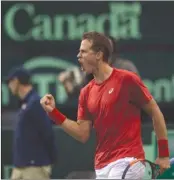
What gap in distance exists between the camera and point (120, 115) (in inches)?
271

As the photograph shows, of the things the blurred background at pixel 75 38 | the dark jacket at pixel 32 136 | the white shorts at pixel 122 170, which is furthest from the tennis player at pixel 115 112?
the blurred background at pixel 75 38

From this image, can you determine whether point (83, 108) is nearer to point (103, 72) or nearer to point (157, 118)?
point (103, 72)

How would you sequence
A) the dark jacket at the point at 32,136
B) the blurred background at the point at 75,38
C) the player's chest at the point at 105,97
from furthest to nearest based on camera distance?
the blurred background at the point at 75,38, the dark jacket at the point at 32,136, the player's chest at the point at 105,97

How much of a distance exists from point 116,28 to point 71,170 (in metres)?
2.52

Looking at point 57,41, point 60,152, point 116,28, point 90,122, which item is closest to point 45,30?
point 57,41

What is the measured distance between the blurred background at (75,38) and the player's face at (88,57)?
524 centimetres

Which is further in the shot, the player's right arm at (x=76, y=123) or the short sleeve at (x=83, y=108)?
the short sleeve at (x=83, y=108)

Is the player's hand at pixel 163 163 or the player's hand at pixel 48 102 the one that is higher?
the player's hand at pixel 48 102

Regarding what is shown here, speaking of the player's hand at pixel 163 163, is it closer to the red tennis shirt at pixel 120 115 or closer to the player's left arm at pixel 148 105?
the player's left arm at pixel 148 105

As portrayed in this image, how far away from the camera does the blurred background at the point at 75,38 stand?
488 inches

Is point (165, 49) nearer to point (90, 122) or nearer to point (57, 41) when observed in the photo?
point (57, 41)

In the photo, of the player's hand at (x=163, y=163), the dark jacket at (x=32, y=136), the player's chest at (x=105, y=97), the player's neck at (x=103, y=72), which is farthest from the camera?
the dark jacket at (x=32, y=136)

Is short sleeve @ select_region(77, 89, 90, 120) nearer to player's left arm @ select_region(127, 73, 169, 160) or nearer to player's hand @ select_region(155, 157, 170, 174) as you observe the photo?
player's left arm @ select_region(127, 73, 169, 160)

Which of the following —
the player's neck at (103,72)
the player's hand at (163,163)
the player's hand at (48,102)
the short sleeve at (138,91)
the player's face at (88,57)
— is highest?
the player's face at (88,57)
